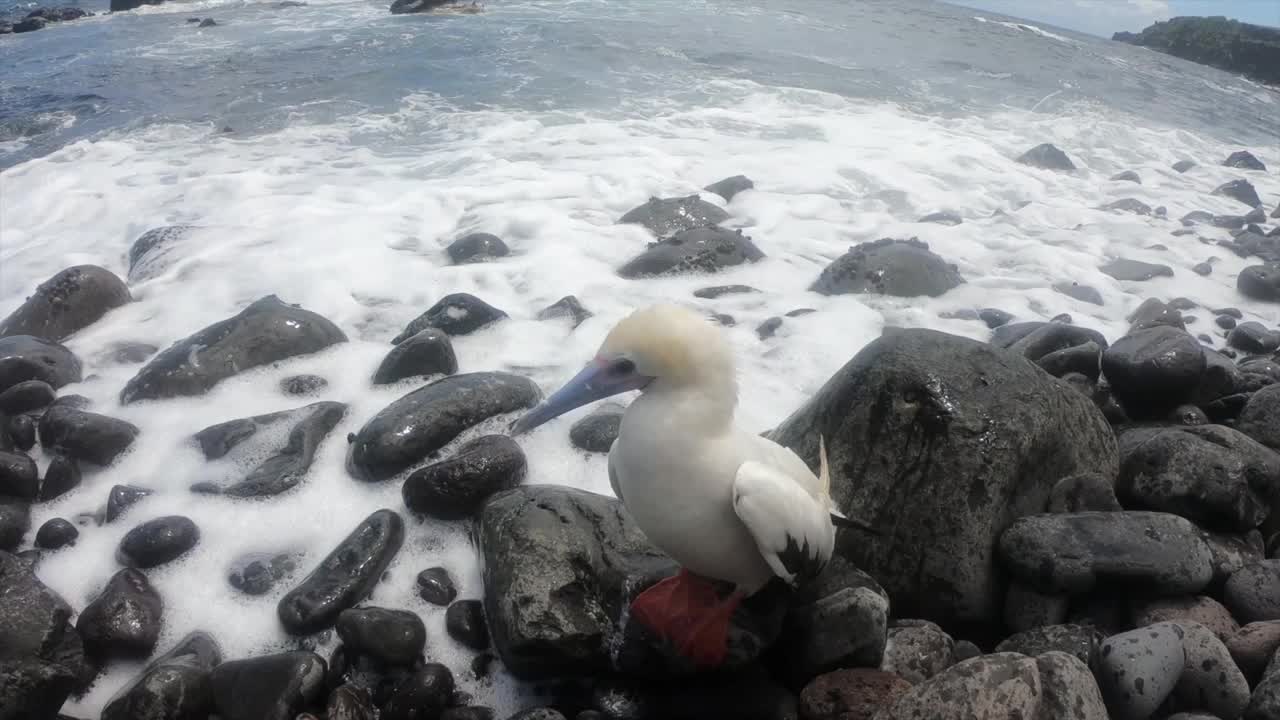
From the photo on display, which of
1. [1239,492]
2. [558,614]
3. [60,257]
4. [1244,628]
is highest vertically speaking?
[1239,492]

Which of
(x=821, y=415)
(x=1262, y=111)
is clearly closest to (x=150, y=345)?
(x=821, y=415)

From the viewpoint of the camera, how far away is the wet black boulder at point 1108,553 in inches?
135

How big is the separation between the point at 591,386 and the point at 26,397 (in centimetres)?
404

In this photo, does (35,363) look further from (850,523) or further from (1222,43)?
(1222,43)

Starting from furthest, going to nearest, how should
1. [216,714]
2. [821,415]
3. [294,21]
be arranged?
1. [294,21]
2. [821,415]
3. [216,714]

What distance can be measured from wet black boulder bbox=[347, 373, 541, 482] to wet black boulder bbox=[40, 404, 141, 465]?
136 cm

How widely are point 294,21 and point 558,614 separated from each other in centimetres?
2783

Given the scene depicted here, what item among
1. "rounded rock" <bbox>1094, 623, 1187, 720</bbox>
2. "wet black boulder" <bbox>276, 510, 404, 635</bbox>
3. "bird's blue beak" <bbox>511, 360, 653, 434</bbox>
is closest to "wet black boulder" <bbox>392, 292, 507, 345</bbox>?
"wet black boulder" <bbox>276, 510, 404, 635</bbox>

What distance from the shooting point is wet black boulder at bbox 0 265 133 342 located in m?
5.97

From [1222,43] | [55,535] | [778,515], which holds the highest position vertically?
[1222,43]

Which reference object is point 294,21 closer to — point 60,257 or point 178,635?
point 60,257

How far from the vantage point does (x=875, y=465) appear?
380 cm

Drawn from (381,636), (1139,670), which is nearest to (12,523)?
(381,636)

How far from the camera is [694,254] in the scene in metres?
7.59
